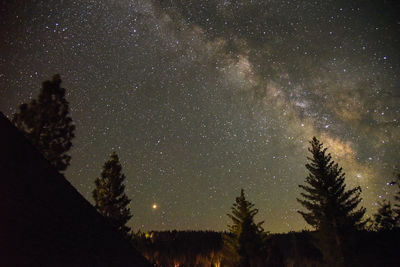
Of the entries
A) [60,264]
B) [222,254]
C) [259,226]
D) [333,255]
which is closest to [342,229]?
[333,255]

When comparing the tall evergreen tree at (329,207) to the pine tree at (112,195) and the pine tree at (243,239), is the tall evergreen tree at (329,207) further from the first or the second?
the pine tree at (112,195)

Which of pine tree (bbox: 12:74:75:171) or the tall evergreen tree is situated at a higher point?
pine tree (bbox: 12:74:75:171)

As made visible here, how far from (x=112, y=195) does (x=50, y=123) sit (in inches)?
380

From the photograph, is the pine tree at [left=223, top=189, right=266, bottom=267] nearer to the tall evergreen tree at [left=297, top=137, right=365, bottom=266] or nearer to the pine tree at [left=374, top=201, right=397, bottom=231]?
the tall evergreen tree at [left=297, top=137, right=365, bottom=266]

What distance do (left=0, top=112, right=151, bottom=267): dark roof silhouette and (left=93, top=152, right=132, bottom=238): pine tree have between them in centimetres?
2179

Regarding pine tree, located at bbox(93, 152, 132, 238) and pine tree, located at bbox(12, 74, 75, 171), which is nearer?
pine tree, located at bbox(12, 74, 75, 171)

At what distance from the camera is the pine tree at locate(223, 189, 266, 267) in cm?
1658

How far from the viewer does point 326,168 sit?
22.7 m

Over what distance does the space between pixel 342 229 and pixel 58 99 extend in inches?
1069

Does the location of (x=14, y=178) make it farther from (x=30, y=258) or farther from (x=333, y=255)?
(x=333, y=255)

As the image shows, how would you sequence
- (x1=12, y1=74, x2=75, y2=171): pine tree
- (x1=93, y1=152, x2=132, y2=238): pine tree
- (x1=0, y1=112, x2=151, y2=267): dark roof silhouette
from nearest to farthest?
1. (x1=0, y1=112, x2=151, y2=267): dark roof silhouette
2. (x1=12, y1=74, x2=75, y2=171): pine tree
3. (x1=93, y1=152, x2=132, y2=238): pine tree

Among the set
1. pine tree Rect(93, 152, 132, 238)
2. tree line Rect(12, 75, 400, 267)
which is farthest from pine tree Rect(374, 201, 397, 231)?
pine tree Rect(93, 152, 132, 238)

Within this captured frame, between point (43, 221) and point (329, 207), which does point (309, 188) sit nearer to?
point (329, 207)

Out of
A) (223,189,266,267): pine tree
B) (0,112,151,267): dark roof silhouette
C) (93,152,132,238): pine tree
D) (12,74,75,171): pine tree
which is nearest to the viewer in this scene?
(0,112,151,267): dark roof silhouette
